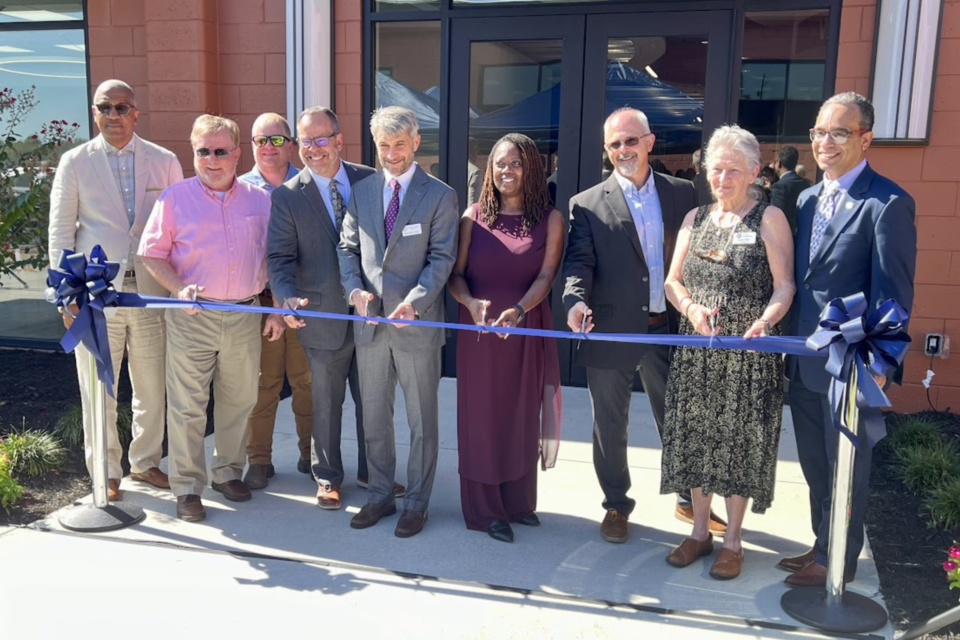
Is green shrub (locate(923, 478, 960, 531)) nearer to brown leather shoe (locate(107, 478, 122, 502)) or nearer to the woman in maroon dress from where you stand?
the woman in maroon dress

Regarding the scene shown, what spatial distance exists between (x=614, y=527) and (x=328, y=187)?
2223 mm

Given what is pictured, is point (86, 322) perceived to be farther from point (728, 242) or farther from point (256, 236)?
point (728, 242)

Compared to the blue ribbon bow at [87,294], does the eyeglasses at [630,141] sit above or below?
above

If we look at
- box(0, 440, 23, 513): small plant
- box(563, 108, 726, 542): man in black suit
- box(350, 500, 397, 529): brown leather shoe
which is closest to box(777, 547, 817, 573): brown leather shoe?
box(563, 108, 726, 542): man in black suit

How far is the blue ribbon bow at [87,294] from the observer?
13.2ft

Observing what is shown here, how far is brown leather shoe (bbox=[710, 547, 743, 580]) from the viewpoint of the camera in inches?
147

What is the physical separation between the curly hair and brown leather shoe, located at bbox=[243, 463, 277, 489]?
1.96m

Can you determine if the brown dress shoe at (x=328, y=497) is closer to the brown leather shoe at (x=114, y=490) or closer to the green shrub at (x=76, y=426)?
the brown leather shoe at (x=114, y=490)

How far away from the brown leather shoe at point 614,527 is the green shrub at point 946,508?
1.55m

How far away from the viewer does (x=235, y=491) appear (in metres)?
4.58

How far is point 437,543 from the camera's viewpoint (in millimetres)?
4066

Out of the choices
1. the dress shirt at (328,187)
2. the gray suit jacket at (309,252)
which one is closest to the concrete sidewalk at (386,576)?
the gray suit jacket at (309,252)

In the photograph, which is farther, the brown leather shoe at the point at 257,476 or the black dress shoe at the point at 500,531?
the brown leather shoe at the point at 257,476

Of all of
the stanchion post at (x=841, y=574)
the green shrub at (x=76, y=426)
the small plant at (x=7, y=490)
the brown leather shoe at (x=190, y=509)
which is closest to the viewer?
the stanchion post at (x=841, y=574)
